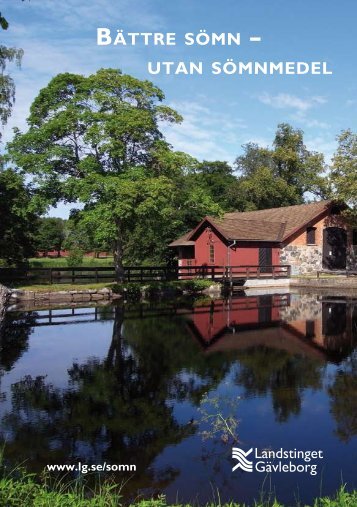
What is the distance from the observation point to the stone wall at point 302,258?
40.3m

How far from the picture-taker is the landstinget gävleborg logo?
670 centimetres

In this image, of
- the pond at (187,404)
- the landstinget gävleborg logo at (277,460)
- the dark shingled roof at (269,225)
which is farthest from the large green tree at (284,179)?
the landstinget gävleborg logo at (277,460)

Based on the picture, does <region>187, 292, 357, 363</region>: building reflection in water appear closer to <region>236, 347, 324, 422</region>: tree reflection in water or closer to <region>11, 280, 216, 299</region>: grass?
<region>236, 347, 324, 422</region>: tree reflection in water

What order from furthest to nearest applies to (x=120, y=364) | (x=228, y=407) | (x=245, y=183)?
(x=245, y=183), (x=120, y=364), (x=228, y=407)

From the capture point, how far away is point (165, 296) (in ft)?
102

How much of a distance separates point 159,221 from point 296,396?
20.5 m

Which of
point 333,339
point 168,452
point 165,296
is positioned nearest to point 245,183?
point 165,296

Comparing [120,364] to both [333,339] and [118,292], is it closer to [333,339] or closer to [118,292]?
[333,339]

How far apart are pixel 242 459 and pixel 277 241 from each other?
3372 centimetres

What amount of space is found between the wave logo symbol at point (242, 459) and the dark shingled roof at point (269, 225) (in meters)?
29.6

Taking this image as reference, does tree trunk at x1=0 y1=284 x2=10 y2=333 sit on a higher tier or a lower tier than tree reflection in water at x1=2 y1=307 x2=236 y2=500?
higher

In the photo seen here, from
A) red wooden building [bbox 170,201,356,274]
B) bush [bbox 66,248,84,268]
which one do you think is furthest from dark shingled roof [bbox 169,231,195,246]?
bush [bbox 66,248,84,268]

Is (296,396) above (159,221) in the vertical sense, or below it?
below

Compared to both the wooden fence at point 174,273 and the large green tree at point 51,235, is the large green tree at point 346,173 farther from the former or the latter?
the large green tree at point 51,235
